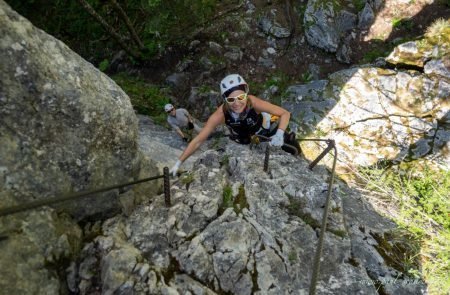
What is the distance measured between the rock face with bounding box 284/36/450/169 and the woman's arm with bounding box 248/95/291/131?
5.63 meters

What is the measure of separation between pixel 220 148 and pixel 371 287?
355 cm

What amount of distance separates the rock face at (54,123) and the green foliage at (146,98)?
26.5ft

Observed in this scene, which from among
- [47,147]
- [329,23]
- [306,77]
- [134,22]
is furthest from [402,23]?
[47,147]

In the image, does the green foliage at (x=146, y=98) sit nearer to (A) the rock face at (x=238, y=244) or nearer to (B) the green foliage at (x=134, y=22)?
(B) the green foliage at (x=134, y=22)

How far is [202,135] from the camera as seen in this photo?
5.52m

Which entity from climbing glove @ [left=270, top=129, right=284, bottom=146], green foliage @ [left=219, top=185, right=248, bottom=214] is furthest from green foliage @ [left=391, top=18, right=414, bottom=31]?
green foliage @ [left=219, top=185, right=248, bottom=214]

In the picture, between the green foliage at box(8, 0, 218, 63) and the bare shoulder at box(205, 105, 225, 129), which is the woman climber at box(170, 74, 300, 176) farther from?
the green foliage at box(8, 0, 218, 63)

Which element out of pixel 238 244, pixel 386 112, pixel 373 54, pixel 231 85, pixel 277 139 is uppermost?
pixel 373 54

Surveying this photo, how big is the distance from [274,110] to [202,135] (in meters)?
1.48

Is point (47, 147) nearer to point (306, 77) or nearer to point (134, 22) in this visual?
point (306, 77)

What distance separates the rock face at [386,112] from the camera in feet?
35.6

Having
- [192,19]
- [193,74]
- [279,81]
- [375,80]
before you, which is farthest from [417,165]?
[192,19]

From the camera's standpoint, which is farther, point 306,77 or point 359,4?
point 359,4

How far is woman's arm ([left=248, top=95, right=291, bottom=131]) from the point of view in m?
6.04
